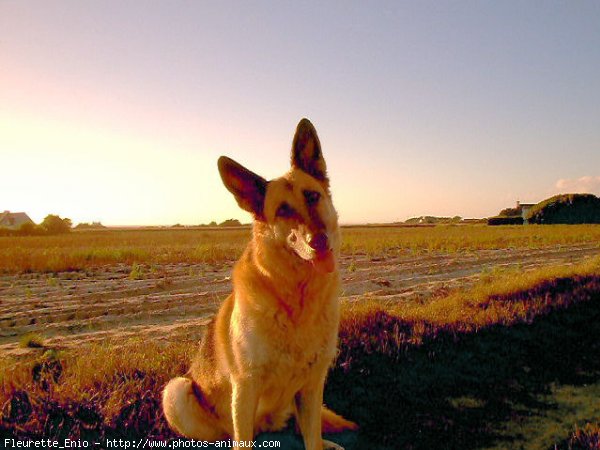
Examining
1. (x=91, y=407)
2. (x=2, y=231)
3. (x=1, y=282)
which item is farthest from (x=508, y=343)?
(x=2, y=231)

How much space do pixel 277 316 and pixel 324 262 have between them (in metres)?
0.48

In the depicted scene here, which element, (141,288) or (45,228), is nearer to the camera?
(141,288)

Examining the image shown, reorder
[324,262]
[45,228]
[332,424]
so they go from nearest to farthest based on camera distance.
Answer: [324,262]
[332,424]
[45,228]

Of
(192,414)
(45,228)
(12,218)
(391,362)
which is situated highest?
(12,218)

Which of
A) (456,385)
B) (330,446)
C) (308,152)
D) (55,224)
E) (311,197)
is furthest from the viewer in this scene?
(55,224)

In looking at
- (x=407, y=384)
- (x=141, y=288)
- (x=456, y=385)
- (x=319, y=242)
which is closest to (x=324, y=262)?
(x=319, y=242)

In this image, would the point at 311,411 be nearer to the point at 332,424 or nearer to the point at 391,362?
the point at 332,424

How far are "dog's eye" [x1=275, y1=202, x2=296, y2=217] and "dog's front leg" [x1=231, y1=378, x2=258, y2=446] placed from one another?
43.1 inches

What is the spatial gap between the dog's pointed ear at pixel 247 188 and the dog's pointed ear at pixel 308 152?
1.14 feet

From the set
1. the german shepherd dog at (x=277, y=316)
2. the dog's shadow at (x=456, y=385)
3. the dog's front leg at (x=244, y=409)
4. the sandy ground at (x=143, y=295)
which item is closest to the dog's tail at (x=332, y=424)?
the dog's shadow at (x=456, y=385)

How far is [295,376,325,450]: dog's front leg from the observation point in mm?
3010

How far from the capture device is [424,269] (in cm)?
1603

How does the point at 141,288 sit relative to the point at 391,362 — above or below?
above

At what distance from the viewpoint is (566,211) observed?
83.1 metres
